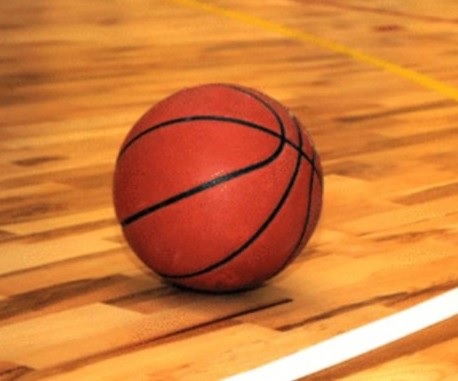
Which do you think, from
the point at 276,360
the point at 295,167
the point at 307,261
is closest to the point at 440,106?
the point at 307,261

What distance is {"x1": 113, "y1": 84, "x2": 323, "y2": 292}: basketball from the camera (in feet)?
6.46

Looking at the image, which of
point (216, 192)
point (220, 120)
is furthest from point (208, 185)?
point (220, 120)

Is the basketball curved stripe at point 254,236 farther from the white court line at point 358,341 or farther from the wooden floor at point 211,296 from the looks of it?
the white court line at point 358,341

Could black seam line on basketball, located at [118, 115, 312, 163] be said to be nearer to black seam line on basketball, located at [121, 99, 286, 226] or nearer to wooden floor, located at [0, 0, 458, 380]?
black seam line on basketball, located at [121, 99, 286, 226]

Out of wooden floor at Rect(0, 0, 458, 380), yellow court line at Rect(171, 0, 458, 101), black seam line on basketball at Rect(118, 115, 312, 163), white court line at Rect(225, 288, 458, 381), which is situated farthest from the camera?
yellow court line at Rect(171, 0, 458, 101)

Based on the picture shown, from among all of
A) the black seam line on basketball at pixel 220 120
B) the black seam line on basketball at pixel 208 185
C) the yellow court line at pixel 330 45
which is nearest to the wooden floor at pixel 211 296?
the yellow court line at pixel 330 45

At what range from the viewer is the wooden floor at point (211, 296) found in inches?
74.4

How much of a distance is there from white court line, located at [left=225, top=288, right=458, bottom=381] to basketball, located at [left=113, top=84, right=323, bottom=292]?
206mm

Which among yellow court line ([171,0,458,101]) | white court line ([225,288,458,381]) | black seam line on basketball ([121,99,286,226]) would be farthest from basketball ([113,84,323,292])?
yellow court line ([171,0,458,101])

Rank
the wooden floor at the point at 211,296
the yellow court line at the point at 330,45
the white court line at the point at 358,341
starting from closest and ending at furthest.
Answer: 1. the white court line at the point at 358,341
2. the wooden floor at the point at 211,296
3. the yellow court line at the point at 330,45

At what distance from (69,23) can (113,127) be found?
2029 millimetres

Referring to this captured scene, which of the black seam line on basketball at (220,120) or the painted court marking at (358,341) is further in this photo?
the black seam line on basketball at (220,120)

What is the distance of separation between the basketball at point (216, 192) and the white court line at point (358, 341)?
21 centimetres

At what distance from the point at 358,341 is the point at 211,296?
0.33m
